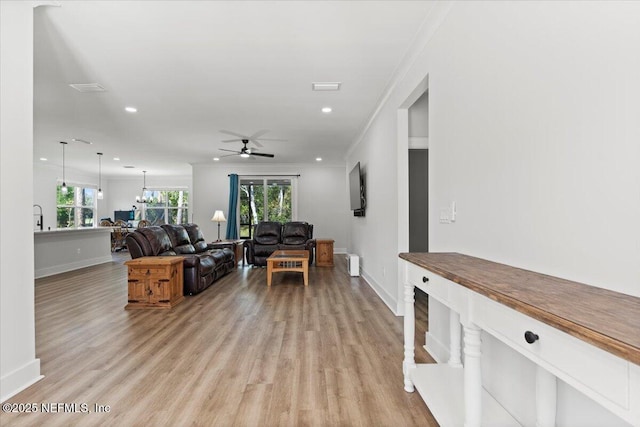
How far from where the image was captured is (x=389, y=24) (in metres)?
2.46

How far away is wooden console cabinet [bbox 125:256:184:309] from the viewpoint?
377 cm

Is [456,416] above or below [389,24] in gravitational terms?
below

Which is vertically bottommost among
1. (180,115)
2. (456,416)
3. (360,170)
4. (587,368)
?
(456,416)

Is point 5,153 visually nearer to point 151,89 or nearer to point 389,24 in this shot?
point 151,89

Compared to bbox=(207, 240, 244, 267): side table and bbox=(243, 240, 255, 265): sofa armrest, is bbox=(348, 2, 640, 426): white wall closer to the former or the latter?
bbox=(243, 240, 255, 265): sofa armrest

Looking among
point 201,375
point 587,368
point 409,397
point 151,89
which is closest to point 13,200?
point 201,375

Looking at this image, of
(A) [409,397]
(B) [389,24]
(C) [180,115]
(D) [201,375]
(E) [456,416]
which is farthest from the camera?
(C) [180,115]

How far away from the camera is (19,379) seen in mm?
1982

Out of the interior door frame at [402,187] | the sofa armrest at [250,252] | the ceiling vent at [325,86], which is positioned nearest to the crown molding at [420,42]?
the interior door frame at [402,187]

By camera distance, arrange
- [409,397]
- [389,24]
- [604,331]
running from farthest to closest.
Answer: [389,24] → [409,397] → [604,331]

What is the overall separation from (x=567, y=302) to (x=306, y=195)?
8299 millimetres

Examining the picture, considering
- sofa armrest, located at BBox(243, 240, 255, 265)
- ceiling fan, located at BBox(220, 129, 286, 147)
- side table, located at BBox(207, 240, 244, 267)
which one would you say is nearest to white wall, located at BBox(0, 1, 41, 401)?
ceiling fan, located at BBox(220, 129, 286, 147)

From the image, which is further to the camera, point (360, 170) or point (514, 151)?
point (360, 170)

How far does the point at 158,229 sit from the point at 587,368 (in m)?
5.17
